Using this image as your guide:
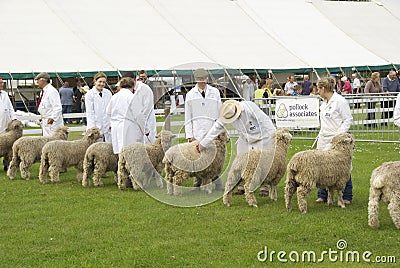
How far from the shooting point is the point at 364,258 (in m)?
6.99

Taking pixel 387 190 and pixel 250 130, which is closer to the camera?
pixel 387 190

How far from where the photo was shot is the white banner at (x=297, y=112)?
1788 cm

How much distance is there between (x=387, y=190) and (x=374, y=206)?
32cm

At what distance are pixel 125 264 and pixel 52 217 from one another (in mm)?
2868

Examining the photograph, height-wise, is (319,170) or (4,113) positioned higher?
(4,113)

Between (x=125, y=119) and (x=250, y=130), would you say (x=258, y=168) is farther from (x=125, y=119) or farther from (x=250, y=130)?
(x=125, y=119)

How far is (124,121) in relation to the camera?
38.7ft

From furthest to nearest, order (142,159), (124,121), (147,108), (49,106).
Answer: (49,106) < (124,121) < (142,159) < (147,108)

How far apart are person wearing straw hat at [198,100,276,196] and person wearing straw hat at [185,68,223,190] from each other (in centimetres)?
47

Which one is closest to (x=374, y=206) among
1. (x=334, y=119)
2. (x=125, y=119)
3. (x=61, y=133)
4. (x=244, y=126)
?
(x=334, y=119)

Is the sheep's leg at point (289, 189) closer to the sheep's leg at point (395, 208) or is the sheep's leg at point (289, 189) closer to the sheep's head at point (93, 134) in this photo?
the sheep's leg at point (395, 208)

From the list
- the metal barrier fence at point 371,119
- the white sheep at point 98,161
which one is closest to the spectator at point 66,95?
the metal barrier fence at point 371,119

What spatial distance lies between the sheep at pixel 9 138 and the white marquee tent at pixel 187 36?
36.2ft

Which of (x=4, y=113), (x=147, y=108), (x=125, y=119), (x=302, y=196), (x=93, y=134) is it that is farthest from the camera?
(x=4, y=113)
